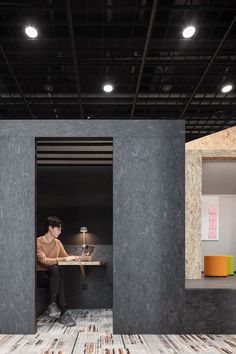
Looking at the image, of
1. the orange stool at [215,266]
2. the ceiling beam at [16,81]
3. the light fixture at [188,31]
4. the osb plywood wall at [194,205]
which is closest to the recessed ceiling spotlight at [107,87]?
the ceiling beam at [16,81]

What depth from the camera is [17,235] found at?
608 cm

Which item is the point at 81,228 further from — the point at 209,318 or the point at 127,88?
the point at 127,88

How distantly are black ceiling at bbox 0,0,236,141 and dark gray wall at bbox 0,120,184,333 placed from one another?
275cm

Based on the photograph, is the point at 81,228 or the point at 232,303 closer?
the point at 232,303

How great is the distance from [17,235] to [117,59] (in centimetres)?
549

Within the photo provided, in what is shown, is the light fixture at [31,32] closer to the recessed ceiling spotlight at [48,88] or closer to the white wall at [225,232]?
the recessed ceiling spotlight at [48,88]

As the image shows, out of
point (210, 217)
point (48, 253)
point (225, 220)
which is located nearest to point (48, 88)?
point (210, 217)

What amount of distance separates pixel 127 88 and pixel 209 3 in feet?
16.2

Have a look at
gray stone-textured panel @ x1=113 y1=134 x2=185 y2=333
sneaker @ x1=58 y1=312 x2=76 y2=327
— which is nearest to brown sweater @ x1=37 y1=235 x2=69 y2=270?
sneaker @ x1=58 y1=312 x2=76 y2=327

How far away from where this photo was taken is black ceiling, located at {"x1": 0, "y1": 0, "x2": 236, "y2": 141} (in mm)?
8531

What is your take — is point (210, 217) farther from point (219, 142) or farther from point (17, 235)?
point (17, 235)

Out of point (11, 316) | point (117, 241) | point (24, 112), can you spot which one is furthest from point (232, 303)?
point (24, 112)

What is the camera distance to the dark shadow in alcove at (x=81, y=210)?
7.79m

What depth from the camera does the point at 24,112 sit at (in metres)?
14.8
